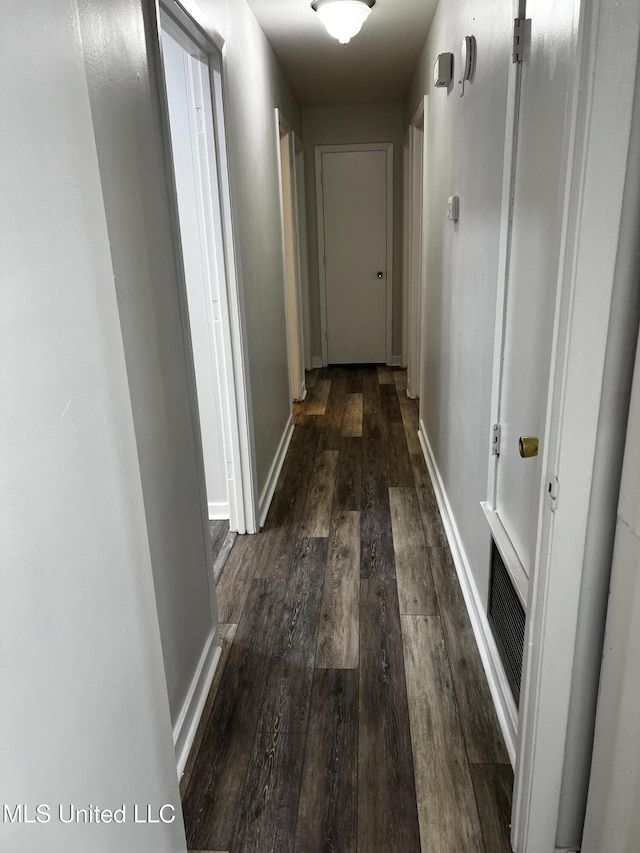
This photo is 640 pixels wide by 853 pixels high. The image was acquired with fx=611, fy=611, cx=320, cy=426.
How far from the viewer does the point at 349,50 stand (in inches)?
150

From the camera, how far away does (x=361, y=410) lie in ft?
15.6

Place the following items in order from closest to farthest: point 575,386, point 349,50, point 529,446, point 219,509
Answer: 1. point 575,386
2. point 529,446
3. point 219,509
4. point 349,50

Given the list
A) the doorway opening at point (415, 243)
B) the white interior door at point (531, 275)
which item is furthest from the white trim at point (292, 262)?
the white interior door at point (531, 275)

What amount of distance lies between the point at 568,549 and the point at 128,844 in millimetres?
900

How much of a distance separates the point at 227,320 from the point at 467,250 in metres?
1.00

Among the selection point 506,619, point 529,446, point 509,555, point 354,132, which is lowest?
point 506,619

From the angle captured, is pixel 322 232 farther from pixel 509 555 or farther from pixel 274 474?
pixel 509 555

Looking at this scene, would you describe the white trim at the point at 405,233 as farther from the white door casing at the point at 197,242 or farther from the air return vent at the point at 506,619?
Answer: the air return vent at the point at 506,619

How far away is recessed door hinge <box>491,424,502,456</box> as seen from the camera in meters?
1.81

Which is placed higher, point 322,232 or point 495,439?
point 322,232

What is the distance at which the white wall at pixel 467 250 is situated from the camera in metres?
1.81

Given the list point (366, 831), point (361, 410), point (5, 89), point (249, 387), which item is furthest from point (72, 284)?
point (361, 410)

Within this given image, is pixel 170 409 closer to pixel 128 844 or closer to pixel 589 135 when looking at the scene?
pixel 128 844

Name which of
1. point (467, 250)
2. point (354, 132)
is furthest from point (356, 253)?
point (467, 250)
